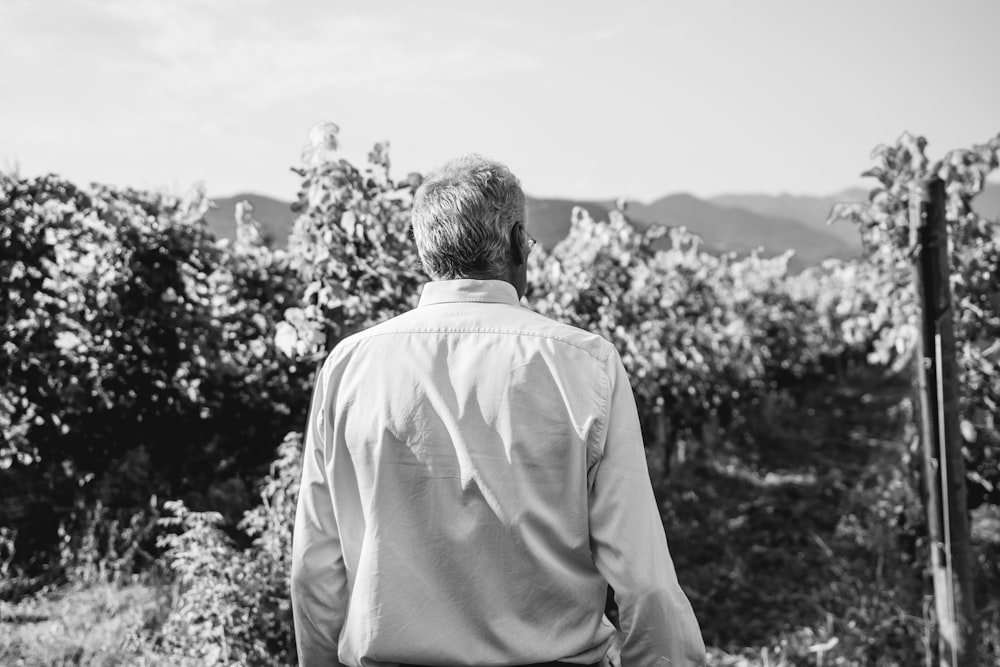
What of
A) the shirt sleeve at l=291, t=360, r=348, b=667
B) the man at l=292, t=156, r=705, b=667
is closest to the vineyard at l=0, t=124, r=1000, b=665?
the shirt sleeve at l=291, t=360, r=348, b=667

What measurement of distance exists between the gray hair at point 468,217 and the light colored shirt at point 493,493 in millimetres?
43

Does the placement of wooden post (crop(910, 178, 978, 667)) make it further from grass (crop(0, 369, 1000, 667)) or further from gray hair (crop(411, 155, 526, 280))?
gray hair (crop(411, 155, 526, 280))

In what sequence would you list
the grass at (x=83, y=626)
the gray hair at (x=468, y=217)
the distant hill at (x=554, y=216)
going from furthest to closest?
the distant hill at (x=554, y=216)
the grass at (x=83, y=626)
the gray hair at (x=468, y=217)

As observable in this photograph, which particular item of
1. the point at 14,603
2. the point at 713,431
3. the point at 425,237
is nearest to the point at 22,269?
the point at 14,603

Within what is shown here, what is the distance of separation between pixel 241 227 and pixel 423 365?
4.02 metres

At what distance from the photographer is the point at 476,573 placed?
1.40 m

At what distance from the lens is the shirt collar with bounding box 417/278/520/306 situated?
57.6 inches

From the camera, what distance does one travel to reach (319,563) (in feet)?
4.97

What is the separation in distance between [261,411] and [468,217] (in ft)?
14.0

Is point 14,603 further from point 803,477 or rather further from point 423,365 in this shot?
point 803,477

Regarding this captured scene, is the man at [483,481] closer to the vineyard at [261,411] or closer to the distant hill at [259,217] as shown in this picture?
the vineyard at [261,411]

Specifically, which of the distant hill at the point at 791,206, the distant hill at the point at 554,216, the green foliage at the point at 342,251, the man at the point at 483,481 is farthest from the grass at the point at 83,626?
the distant hill at the point at 791,206

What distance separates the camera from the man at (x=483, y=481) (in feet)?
4.44

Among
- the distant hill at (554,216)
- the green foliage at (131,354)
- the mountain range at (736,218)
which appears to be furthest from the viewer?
the distant hill at (554,216)
